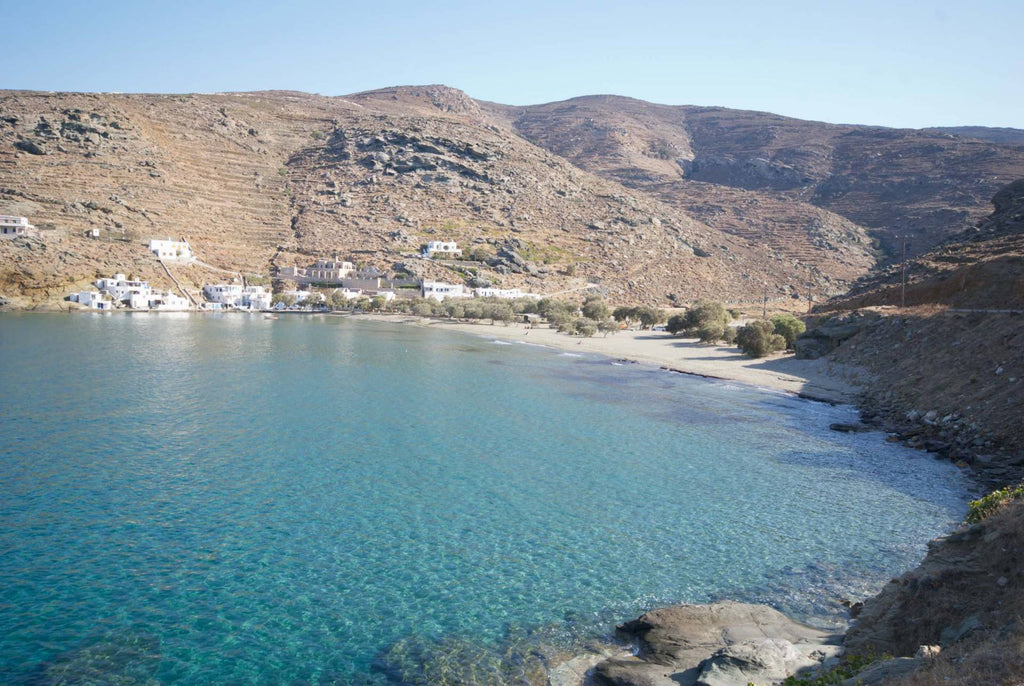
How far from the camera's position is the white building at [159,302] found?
91.1 metres

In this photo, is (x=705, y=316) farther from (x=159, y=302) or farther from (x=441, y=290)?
(x=159, y=302)

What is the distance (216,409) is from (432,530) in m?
18.5

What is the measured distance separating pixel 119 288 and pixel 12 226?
1593cm

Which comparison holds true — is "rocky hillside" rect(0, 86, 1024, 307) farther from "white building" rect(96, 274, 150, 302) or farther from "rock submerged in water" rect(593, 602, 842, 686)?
"rock submerged in water" rect(593, 602, 842, 686)

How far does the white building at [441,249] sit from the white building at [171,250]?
37740mm

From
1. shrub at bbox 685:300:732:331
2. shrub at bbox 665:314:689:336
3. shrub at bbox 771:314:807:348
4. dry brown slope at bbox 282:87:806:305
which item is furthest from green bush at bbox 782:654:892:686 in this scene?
dry brown slope at bbox 282:87:806:305

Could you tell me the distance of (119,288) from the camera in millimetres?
90812

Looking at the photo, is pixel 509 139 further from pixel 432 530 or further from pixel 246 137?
pixel 432 530

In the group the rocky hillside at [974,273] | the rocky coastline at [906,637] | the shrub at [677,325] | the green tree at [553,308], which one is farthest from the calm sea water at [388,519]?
the green tree at [553,308]

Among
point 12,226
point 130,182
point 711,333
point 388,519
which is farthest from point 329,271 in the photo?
point 388,519

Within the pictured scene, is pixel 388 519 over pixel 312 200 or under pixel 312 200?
under

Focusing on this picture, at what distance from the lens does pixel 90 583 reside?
1319 cm

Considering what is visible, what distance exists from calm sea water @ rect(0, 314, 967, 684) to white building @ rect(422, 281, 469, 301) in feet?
217

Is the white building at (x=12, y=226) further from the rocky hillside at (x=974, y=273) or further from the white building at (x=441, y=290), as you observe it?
the rocky hillside at (x=974, y=273)
